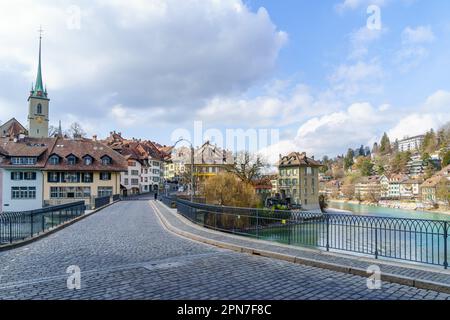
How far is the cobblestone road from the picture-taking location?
6539 millimetres

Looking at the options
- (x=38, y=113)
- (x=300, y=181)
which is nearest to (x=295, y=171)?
(x=300, y=181)

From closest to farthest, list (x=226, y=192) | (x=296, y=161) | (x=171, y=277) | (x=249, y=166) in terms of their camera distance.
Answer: (x=171, y=277), (x=226, y=192), (x=249, y=166), (x=296, y=161)

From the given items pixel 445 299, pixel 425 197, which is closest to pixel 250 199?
pixel 445 299

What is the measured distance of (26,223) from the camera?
573 inches

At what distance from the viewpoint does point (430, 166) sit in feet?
454

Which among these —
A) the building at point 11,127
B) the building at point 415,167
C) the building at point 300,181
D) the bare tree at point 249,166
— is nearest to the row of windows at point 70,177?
the bare tree at point 249,166

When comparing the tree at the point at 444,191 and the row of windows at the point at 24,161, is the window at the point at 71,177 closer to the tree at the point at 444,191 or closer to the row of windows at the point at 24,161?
the row of windows at the point at 24,161

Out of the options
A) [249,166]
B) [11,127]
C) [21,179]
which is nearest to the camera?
[21,179]

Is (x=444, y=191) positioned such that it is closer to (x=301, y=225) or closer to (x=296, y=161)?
(x=296, y=161)

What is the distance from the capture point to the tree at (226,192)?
40312mm

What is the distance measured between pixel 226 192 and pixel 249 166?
22.6 m

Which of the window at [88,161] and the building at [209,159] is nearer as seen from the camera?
the window at [88,161]

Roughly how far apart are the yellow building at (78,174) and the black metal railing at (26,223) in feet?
120
